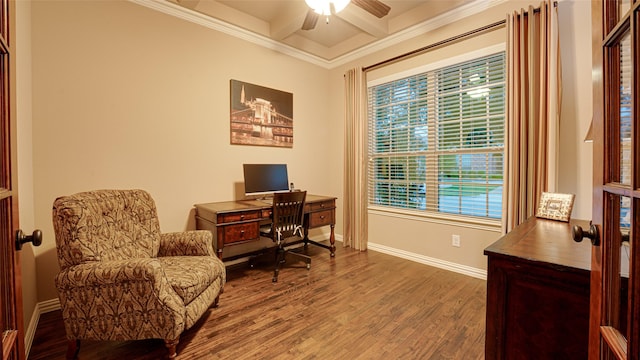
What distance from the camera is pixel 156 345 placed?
1849mm

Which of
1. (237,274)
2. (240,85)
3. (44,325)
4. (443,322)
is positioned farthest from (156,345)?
(240,85)

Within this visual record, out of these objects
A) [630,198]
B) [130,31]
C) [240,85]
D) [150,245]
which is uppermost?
[130,31]

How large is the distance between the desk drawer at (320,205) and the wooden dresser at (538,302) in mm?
A: 2424

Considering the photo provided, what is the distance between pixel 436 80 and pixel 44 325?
4.37 meters

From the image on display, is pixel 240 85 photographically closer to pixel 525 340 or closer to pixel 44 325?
pixel 44 325

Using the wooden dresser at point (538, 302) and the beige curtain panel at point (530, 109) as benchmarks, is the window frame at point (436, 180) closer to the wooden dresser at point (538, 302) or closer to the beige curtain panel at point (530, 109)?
the beige curtain panel at point (530, 109)

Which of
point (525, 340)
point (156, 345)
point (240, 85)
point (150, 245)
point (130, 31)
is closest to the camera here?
point (525, 340)

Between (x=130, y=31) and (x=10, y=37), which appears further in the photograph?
(x=130, y=31)

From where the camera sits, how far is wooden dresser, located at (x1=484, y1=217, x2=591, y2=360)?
3.42 ft

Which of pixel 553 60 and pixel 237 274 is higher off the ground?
pixel 553 60

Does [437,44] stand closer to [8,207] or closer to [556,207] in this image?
[556,207]

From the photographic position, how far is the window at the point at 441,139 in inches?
114

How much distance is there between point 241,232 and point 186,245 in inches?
24.5

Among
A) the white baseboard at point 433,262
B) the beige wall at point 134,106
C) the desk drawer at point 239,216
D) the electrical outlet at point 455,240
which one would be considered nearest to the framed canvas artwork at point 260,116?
the beige wall at point 134,106
